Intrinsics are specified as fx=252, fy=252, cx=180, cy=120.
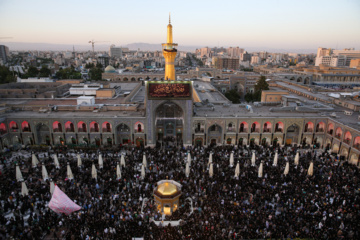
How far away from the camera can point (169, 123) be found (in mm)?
30531

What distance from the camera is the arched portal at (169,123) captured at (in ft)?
99.2

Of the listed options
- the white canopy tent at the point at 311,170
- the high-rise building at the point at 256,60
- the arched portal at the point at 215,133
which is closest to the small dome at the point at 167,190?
the white canopy tent at the point at 311,170

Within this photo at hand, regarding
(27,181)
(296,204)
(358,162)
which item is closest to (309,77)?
(358,162)

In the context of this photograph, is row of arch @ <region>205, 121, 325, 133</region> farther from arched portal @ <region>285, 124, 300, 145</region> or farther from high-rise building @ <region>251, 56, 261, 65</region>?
high-rise building @ <region>251, 56, 261, 65</region>

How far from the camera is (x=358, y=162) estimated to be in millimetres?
23688

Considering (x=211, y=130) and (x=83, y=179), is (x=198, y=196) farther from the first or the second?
(x=211, y=130)

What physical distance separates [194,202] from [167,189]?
97.7 inches

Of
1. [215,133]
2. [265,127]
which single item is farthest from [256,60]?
[215,133]

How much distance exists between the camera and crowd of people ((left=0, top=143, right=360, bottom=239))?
14.4 meters

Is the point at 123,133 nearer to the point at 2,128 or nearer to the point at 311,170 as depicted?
the point at 2,128

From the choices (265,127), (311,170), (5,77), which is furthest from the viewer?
(5,77)

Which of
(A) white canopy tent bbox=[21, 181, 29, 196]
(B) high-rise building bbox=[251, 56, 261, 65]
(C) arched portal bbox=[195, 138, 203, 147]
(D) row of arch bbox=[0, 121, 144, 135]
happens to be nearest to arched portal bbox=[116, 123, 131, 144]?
(D) row of arch bbox=[0, 121, 144, 135]

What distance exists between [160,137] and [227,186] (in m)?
13.7

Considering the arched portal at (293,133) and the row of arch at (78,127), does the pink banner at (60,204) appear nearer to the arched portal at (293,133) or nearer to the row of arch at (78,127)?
the row of arch at (78,127)
